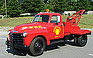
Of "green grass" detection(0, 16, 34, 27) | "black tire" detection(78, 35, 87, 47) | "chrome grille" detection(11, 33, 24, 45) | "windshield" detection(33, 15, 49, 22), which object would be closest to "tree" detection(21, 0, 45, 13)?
"green grass" detection(0, 16, 34, 27)

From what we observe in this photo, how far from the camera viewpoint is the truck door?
23.9 feet

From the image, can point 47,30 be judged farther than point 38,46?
Yes

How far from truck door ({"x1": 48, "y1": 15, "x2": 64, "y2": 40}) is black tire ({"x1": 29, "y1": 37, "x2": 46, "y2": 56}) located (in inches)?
28.4

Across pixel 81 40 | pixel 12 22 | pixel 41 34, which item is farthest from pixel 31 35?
pixel 12 22

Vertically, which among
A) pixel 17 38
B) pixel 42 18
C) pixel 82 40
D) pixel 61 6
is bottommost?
pixel 82 40

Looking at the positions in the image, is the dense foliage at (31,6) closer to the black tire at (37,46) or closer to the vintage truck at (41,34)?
the vintage truck at (41,34)

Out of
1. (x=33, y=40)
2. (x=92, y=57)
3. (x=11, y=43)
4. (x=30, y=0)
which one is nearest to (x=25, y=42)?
(x=33, y=40)

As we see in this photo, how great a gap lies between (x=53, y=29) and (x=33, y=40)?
4.91 feet

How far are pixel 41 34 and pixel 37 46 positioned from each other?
25.1 inches

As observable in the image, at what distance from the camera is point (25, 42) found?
20.2 feet

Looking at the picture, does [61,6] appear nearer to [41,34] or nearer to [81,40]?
[81,40]

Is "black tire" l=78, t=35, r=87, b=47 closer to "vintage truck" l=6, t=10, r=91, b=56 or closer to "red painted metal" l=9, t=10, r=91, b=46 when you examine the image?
"vintage truck" l=6, t=10, r=91, b=56

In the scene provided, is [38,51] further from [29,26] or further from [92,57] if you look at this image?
[92,57]

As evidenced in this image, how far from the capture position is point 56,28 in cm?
755
